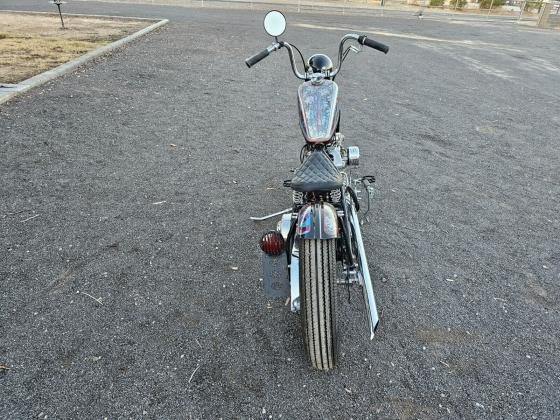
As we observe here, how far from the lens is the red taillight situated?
8.32 feet

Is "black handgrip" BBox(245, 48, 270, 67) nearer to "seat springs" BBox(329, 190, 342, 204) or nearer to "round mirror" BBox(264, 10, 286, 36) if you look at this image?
"round mirror" BBox(264, 10, 286, 36)

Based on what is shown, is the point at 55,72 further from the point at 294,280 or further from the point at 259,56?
the point at 294,280

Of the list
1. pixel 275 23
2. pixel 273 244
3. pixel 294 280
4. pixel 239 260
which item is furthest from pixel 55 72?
pixel 294 280

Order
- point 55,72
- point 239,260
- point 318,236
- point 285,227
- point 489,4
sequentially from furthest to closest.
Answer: point 489,4 → point 55,72 → point 239,260 → point 285,227 → point 318,236

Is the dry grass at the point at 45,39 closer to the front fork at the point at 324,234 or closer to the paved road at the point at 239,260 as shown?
the paved road at the point at 239,260

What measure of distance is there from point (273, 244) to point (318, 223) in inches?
17.6

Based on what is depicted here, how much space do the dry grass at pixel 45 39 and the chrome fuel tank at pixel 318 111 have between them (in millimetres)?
6343

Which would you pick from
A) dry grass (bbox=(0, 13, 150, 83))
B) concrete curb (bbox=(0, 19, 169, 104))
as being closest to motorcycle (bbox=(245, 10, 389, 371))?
concrete curb (bbox=(0, 19, 169, 104))

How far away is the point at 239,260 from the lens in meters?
3.35

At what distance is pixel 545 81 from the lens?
9.66 metres

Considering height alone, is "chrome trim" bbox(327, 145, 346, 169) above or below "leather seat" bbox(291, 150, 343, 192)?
below

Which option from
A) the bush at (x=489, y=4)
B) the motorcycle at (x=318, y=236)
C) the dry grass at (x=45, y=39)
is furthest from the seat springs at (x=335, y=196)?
the bush at (x=489, y=4)

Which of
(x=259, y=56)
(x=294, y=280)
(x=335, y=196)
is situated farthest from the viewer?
(x=259, y=56)

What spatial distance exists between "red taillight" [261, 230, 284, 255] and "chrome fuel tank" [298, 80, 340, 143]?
0.66 metres
